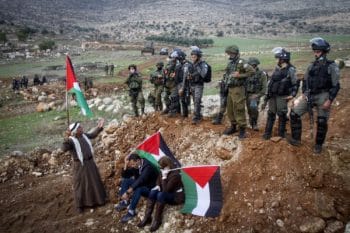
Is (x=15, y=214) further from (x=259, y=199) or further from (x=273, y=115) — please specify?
(x=273, y=115)

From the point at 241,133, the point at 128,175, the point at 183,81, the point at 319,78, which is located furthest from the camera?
the point at 183,81

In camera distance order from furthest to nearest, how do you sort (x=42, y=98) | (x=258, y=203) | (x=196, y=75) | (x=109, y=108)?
(x=42, y=98) < (x=109, y=108) < (x=196, y=75) < (x=258, y=203)

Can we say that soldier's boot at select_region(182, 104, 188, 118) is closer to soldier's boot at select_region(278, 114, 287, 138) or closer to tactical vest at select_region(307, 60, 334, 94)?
soldier's boot at select_region(278, 114, 287, 138)

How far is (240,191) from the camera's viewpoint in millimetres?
6617

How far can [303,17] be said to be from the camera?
7981 centimetres

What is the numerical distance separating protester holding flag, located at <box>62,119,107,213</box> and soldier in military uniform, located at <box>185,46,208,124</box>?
261 centimetres

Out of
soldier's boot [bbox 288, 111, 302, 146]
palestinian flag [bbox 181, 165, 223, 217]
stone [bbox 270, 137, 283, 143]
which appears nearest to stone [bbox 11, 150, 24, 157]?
palestinian flag [bbox 181, 165, 223, 217]

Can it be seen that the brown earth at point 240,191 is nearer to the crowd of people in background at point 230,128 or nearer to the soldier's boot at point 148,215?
the soldier's boot at point 148,215

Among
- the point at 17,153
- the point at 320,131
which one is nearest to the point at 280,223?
the point at 320,131

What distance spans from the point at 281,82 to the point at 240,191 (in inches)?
83.9

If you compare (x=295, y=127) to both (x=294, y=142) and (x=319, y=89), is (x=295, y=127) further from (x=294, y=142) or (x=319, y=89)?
(x=319, y=89)

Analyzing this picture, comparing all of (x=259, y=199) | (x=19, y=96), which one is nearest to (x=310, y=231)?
(x=259, y=199)

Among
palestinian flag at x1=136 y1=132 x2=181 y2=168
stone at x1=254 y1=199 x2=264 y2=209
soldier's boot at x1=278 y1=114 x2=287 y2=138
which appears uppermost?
soldier's boot at x1=278 y1=114 x2=287 y2=138

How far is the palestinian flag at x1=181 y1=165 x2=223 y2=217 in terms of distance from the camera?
6426 millimetres
